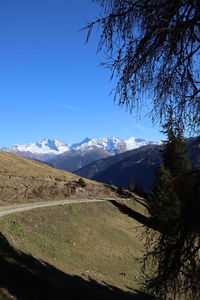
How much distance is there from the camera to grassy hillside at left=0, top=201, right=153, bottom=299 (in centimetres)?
1259

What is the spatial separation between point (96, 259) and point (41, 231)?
193 inches

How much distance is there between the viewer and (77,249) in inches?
889

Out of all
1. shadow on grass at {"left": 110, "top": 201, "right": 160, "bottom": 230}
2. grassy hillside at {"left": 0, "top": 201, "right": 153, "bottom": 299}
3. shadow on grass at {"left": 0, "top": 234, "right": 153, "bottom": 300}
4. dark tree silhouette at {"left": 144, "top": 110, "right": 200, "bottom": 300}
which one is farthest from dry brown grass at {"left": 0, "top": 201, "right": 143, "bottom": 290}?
dark tree silhouette at {"left": 144, "top": 110, "right": 200, "bottom": 300}

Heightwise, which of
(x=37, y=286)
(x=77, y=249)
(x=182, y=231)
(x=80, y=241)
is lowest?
(x=77, y=249)

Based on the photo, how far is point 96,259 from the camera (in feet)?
72.6

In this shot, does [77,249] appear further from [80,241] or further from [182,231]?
[182,231]

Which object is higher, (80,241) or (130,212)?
(130,212)

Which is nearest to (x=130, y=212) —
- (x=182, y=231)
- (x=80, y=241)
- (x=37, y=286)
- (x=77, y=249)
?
(x=80, y=241)

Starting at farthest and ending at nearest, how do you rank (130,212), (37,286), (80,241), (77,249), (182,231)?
(130,212)
(80,241)
(77,249)
(37,286)
(182,231)

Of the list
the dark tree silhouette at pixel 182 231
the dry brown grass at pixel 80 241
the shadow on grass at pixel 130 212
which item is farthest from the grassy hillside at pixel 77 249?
the shadow on grass at pixel 130 212

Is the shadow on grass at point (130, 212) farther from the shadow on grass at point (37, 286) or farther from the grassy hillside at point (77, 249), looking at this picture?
the shadow on grass at point (37, 286)

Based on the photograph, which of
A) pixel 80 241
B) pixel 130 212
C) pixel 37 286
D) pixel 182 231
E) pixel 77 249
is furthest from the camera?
pixel 130 212

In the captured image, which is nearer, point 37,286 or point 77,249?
point 37,286

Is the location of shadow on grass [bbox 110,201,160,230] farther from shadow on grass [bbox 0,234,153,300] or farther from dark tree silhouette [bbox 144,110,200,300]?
dark tree silhouette [bbox 144,110,200,300]
